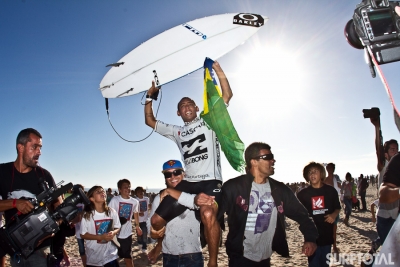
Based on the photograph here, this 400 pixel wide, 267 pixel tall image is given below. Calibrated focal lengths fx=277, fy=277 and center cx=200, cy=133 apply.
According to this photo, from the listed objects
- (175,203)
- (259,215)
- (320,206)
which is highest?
(175,203)

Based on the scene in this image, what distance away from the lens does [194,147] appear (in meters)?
3.83

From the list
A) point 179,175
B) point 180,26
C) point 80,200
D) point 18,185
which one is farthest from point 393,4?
point 180,26

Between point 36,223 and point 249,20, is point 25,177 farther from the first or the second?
point 249,20

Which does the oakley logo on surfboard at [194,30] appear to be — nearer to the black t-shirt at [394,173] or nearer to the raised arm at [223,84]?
the raised arm at [223,84]

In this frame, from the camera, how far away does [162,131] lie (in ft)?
14.3

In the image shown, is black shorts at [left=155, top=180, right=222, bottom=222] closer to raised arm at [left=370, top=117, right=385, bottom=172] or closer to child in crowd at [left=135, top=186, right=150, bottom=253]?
raised arm at [left=370, top=117, right=385, bottom=172]

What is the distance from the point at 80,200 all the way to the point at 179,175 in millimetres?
1288

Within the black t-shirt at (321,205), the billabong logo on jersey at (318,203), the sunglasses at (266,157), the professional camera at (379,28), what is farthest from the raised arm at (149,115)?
the professional camera at (379,28)

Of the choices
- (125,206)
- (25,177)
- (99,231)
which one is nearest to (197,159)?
(25,177)

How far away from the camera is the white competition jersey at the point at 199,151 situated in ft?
12.1

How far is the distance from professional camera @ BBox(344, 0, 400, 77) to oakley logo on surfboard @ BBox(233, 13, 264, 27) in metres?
3.77

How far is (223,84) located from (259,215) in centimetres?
197

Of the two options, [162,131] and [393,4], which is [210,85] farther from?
[393,4]

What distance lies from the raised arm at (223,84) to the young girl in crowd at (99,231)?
2.88 metres
